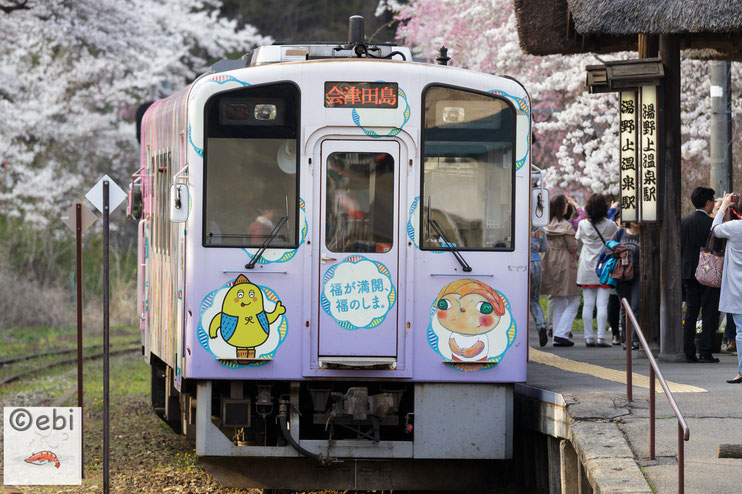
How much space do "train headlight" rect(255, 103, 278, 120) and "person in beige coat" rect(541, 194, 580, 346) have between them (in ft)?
19.4

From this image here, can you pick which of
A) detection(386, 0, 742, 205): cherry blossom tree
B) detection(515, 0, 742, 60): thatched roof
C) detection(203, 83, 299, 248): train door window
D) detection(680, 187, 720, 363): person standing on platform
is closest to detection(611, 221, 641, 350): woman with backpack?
detection(680, 187, 720, 363): person standing on platform

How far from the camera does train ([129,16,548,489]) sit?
827 cm

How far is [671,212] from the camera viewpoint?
11469 millimetres

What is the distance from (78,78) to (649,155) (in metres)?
18.8

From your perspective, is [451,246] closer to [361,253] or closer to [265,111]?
[361,253]

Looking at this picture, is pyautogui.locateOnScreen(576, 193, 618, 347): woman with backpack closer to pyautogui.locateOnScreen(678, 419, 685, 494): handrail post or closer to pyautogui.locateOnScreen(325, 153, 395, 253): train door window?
pyautogui.locateOnScreen(325, 153, 395, 253): train door window

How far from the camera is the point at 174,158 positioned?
938 centimetres

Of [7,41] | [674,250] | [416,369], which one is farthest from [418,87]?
[7,41]

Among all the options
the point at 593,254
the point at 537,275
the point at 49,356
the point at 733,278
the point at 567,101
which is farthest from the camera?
the point at 567,101

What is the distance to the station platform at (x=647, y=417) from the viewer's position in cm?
669

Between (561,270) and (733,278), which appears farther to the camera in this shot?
(561,270)

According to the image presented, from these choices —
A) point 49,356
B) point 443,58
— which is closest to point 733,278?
point 443,58

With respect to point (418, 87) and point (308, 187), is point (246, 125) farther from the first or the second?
point (418, 87)

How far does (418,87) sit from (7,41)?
17.9 metres
